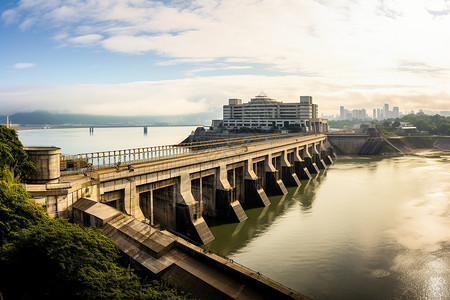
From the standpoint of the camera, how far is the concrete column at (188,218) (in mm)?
40000

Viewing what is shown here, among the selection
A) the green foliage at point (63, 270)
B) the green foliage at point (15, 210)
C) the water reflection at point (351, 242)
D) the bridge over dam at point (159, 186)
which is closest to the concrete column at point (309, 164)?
the water reflection at point (351, 242)

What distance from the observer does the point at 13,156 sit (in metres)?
29.7

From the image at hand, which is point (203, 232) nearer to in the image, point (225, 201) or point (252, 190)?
point (225, 201)

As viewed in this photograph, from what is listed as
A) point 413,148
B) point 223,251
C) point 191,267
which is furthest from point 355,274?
point 413,148

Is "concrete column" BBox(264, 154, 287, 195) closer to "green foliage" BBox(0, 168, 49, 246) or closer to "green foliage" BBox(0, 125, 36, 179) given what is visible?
"green foliage" BBox(0, 125, 36, 179)

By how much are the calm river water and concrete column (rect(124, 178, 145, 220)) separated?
10457 millimetres

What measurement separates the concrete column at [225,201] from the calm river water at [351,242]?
1784 mm

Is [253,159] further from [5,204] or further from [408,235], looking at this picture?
[5,204]

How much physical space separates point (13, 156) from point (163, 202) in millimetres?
17491

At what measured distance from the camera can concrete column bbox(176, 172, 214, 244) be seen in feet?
131

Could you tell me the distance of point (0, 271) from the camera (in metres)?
21.2

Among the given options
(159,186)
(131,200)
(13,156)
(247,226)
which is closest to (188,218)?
(159,186)

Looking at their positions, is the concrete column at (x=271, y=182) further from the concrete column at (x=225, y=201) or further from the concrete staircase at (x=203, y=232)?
the concrete staircase at (x=203, y=232)

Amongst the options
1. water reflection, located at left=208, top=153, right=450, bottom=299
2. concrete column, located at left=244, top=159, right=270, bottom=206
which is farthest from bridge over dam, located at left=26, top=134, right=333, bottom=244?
water reflection, located at left=208, top=153, right=450, bottom=299
